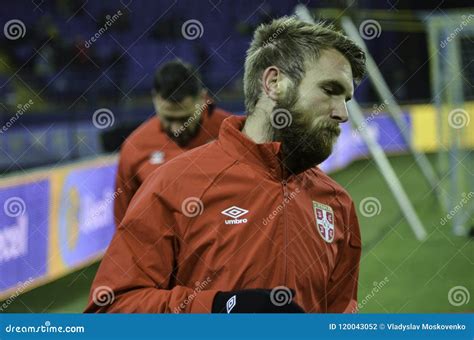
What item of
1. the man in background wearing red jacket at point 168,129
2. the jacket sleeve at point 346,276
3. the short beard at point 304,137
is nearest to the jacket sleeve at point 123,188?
the man in background wearing red jacket at point 168,129

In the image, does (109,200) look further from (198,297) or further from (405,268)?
(198,297)

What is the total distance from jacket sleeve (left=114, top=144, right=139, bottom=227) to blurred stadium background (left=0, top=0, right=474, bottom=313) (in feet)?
2.80

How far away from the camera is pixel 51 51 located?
948 cm

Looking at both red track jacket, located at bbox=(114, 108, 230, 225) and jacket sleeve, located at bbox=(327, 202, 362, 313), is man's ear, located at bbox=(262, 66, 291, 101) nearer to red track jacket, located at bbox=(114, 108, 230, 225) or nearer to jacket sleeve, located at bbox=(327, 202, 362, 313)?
jacket sleeve, located at bbox=(327, 202, 362, 313)

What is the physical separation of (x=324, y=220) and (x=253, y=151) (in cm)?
26

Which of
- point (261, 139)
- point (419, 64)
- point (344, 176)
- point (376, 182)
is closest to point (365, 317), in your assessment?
point (261, 139)

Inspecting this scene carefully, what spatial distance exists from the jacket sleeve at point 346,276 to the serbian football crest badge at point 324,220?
0.08 metres

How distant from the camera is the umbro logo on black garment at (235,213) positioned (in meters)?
1.89

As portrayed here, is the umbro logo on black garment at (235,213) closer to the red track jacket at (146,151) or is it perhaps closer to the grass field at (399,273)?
the red track jacket at (146,151)

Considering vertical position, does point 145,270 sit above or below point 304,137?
below

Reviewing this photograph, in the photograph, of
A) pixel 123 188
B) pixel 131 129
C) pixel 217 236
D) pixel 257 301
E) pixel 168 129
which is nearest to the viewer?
pixel 257 301

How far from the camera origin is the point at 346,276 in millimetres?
2104

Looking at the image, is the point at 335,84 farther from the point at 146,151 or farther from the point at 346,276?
the point at 146,151

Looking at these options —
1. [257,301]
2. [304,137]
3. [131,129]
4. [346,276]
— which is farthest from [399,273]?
[257,301]
